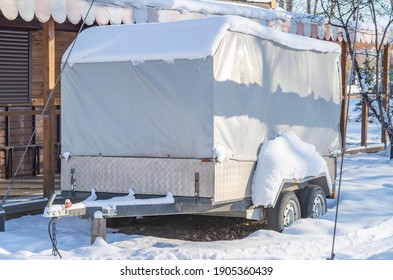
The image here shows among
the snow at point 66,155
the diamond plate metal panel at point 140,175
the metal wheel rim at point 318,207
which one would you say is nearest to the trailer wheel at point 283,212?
the metal wheel rim at point 318,207

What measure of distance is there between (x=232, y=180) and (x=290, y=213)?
4.27ft

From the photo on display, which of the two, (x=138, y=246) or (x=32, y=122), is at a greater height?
(x=32, y=122)

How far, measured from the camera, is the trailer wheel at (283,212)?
29.8ft

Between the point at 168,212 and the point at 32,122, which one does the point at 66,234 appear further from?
the point at 32,122

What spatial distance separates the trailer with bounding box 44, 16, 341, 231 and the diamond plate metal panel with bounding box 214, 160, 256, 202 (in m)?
0.01

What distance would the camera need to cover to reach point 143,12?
11.4 m

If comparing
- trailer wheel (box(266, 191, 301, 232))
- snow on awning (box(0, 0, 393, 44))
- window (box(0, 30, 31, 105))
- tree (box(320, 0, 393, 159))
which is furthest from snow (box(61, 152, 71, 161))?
tree (box(320, 0, 393, 159))

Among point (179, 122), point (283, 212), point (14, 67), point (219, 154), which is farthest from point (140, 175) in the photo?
point (14, 67)

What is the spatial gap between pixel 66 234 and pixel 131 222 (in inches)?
48.4

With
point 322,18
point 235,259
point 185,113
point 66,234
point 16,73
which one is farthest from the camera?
point 322,18

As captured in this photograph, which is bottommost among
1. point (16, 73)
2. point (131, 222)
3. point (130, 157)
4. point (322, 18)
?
point (131, 222)

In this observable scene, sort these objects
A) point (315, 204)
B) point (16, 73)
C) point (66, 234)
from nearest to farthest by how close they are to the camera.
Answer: point (66, 234), point (315, 204), point (16, 73)

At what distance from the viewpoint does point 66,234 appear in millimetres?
9133

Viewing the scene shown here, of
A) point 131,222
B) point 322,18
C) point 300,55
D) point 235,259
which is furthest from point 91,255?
point 322,18
